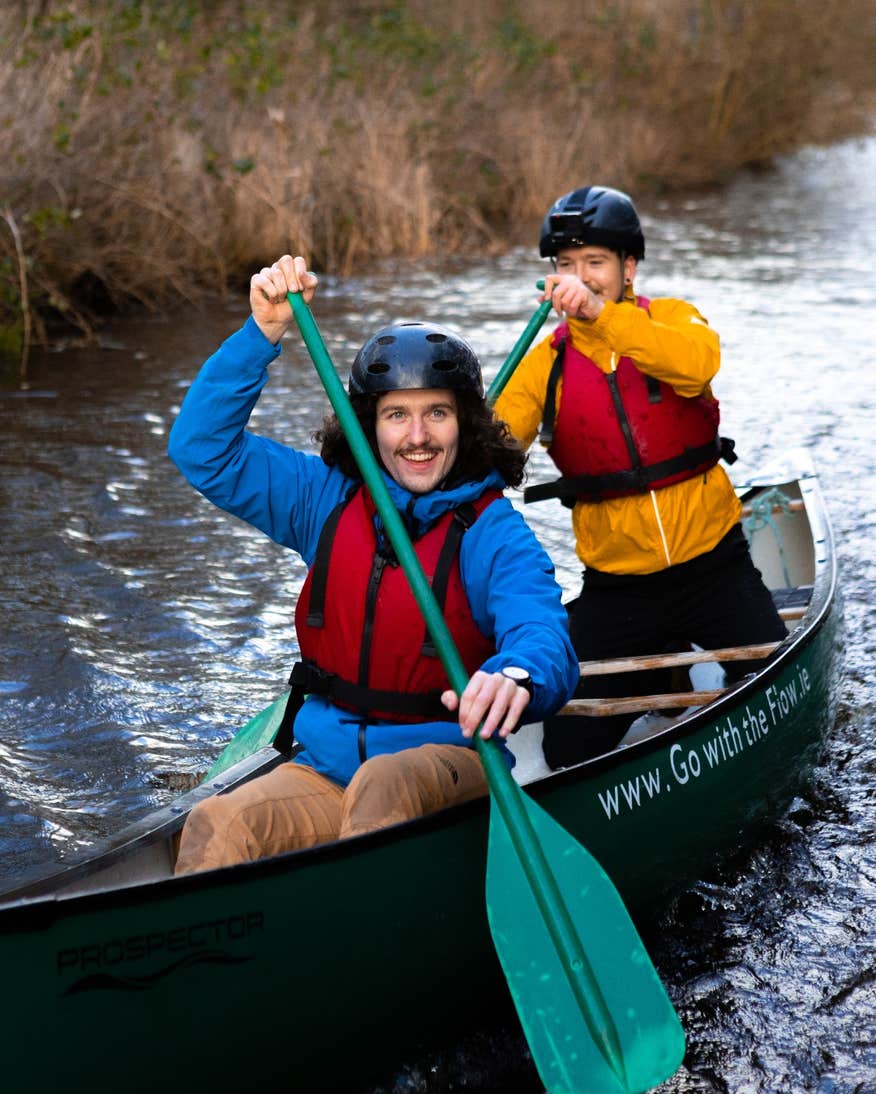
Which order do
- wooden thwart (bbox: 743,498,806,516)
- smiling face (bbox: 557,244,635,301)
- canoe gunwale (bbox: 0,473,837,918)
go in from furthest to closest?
1. wooden thwart (bbox: 743,498,806,516)
2. smiling face (bbox: 557,244,635,301)
3. canoe gunwale (bbox: 0,473,837,918)

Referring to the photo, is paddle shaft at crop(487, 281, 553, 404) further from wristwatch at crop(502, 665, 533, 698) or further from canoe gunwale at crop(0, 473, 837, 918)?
wristwatch at crop(502, 665, 533, 698)

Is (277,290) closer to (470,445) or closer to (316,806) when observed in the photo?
(470,445)

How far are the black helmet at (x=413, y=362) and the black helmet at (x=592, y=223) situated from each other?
36.5 inches

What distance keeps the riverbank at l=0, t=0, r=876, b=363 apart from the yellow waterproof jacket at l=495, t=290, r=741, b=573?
4.92m

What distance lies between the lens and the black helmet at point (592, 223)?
11.8 feet

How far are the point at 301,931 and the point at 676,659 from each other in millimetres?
1583

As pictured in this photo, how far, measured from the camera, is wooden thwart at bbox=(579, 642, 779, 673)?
3.69m

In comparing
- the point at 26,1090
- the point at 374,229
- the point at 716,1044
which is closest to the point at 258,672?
the point at 716,1044

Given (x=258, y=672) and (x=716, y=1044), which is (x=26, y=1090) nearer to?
(x=716, y=1044)

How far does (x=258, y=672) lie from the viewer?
16.3 feet

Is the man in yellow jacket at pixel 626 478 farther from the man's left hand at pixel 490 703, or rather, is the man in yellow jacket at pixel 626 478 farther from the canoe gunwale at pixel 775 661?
the man's left hand at pixel 490 703

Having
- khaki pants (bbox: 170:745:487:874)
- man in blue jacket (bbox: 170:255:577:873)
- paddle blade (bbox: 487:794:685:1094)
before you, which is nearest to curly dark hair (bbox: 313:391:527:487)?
man in blue jacket (bbox: 170:255:577:873)

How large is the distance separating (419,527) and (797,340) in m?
Result: 7.89

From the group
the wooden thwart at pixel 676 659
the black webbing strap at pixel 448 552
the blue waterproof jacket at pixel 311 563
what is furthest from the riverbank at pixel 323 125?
the black webbing strap at pixel 448 552
